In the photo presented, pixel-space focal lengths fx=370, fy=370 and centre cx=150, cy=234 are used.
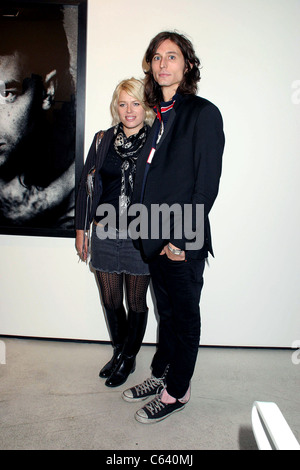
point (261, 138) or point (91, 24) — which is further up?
point (91, 24)

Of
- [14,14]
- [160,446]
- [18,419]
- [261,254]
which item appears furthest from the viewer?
[261,254]

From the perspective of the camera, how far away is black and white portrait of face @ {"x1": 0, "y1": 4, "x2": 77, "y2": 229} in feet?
7.43

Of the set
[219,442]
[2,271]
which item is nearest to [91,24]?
[2,271]

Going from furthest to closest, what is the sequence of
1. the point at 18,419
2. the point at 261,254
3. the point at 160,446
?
the point at 261,254 → the point at 18,419 → the point at 160,446

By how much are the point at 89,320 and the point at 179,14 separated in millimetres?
2071

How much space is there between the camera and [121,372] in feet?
6.81

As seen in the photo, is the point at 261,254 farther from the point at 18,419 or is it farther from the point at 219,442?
the point at 18,419

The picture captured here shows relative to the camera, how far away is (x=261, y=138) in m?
2.40

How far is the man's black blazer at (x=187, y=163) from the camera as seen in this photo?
1.54 metres

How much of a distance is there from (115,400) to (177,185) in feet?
3.82

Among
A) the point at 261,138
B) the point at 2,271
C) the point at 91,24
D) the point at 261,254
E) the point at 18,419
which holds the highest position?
the point at 91,24

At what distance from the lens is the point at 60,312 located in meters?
2.58

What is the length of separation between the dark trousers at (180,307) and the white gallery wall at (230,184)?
0.76 meters
